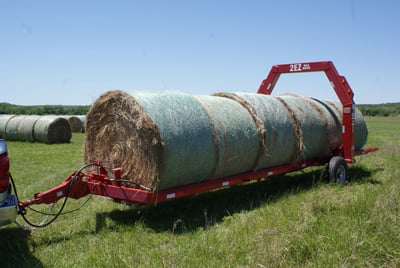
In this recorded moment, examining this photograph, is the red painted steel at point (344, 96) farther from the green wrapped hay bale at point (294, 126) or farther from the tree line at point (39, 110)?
the tree line at point (39, 110)

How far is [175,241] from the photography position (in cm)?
558

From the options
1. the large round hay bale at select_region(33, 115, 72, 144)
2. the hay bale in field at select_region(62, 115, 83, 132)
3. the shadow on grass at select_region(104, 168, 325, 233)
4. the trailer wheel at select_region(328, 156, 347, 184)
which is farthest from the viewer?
the hay bale in field at select_region(62, 115, 83, 132)

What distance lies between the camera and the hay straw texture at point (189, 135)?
6211 millimetres

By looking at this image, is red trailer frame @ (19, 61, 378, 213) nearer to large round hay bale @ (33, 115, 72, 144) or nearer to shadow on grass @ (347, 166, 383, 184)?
shadow on grass @ (347, 166, 383, 184)

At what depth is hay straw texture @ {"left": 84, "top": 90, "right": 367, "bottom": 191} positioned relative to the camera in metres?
6.21

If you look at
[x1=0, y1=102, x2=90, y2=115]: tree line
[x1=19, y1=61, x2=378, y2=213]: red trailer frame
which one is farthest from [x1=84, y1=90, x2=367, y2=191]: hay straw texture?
[x1=0, y1=102, x2=90, y2=115]: tree line

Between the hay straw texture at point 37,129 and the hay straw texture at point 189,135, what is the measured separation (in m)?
16.3

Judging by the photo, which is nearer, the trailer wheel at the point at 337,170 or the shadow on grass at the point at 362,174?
the trailer wheel at the point at 337,170

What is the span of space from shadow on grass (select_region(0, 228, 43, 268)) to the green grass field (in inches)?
0.4

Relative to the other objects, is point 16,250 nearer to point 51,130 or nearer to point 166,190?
point 166,190

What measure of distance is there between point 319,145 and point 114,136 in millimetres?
4900

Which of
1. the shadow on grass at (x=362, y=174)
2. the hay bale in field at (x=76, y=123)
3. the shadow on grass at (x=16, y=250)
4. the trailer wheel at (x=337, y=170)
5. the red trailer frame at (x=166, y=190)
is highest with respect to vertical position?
the red trailer frame at (x=166, y=190)

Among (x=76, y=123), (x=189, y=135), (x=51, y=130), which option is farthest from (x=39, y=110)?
(x=189, y=135)

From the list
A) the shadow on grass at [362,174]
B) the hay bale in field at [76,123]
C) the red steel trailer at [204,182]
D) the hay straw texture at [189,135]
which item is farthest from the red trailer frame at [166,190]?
the hay bale in field at [76,123]
